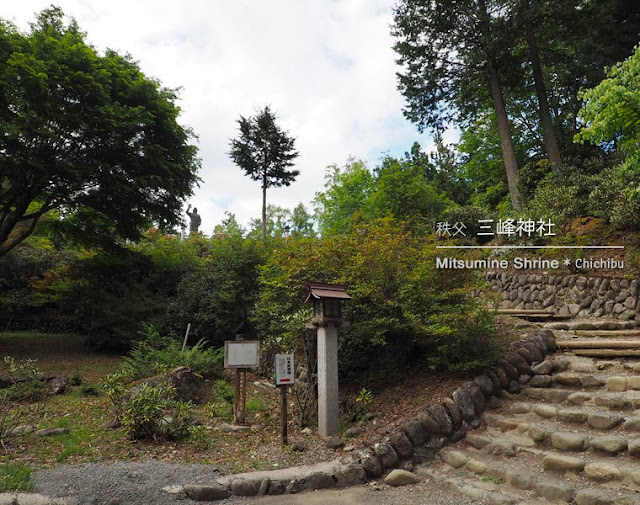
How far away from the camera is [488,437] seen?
461cm

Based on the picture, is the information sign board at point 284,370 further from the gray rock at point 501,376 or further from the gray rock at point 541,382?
the gray rock at point 541,382

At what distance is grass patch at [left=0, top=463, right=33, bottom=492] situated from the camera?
3.37m

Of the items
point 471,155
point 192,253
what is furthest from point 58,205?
point 471,155

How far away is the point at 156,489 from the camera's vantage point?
3.64 meters

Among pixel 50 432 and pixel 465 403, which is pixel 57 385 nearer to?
pixel 50 432

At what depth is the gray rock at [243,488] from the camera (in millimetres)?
3857

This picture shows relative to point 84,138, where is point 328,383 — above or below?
below

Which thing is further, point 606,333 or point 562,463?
point 606,333

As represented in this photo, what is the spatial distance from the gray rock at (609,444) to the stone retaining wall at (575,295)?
4500 millimetres

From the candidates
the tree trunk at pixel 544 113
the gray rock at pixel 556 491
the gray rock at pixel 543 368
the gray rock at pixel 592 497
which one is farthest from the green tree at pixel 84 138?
the tree trunk at pixel 544 113

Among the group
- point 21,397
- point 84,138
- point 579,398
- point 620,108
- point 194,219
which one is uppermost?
point 194,219

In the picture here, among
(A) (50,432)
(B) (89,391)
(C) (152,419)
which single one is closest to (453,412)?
(C) (152,419)

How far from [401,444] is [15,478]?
388 cm

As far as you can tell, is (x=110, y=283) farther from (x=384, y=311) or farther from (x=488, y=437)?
(x=488, y=437)
